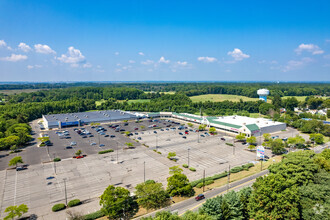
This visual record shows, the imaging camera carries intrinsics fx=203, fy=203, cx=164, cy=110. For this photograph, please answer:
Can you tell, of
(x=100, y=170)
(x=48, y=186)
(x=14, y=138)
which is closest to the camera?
(x=48, y=186)

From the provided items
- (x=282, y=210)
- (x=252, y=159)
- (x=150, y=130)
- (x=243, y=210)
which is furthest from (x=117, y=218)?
(x=150, y=130)

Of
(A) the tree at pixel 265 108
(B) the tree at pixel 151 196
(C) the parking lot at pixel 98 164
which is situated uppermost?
(A) the tree at pixel 265 108

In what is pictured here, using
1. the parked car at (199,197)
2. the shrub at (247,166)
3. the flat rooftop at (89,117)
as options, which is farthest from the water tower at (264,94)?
the parked car at (199,197)

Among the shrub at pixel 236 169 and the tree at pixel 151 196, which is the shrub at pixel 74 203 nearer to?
the tree at pixel 151 196

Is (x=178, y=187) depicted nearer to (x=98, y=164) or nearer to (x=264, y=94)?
(x=98, y=164)

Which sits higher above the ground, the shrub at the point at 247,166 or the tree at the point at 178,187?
the tree at the point at 178,187

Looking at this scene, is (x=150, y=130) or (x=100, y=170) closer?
(x=100, y=170)

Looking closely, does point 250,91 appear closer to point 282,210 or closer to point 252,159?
point 252,159
